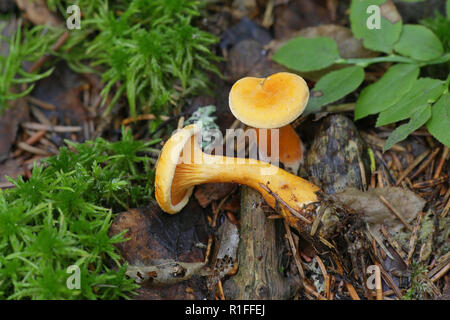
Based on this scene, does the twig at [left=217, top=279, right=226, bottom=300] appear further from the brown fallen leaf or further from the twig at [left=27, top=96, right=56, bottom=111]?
the brown fallen leaf

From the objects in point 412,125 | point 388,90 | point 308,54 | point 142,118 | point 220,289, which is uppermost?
point 308,54

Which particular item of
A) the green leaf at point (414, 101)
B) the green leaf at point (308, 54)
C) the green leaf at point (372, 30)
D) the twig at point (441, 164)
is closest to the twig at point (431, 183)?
the twig at point (441, 164)

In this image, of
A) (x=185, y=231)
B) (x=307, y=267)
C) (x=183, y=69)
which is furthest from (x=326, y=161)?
(x=183, y=69)

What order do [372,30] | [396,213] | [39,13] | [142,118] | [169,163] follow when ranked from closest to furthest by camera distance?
[169,163] → [396,213] → [372,30] → [142,118] → [39,13]

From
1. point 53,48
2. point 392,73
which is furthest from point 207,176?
point 53,48

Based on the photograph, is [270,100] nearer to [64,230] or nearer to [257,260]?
[257,260]

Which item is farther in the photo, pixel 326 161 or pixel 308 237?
pixel 326 161

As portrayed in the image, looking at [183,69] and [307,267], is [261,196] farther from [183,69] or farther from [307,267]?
[183,69]
